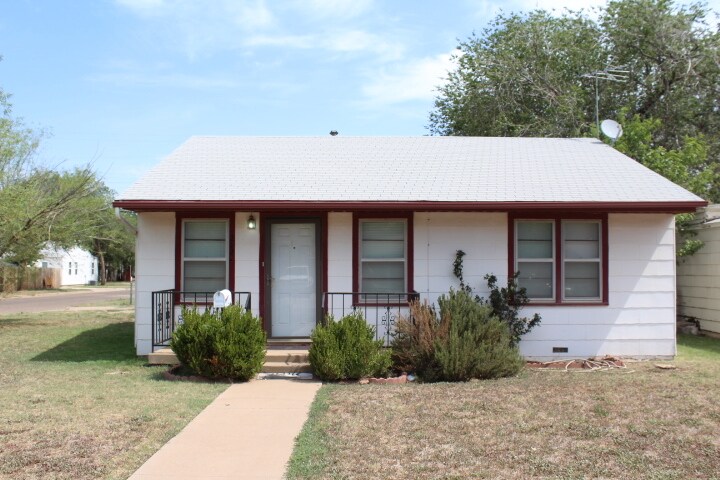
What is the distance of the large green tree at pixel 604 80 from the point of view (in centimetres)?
2389

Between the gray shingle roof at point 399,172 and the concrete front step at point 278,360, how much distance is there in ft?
7.54

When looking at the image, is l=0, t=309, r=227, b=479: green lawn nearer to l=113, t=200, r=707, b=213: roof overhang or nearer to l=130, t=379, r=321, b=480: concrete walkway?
l=130, t=379, r=321, b=480: concrete walkway

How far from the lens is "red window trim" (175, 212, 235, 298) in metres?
10.7

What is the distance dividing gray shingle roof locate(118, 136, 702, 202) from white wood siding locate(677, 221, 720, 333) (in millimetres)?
2738

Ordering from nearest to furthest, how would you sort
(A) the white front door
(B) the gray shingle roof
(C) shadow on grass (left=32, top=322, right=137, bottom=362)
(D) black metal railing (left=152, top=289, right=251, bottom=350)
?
(D) black metal railing (left=152, top=289, right=251, bottom=350)
(B) the gray shingle roof
(C) shadow on grass (left=32, top=322, right=137, bottom=362)
(A) the white front door

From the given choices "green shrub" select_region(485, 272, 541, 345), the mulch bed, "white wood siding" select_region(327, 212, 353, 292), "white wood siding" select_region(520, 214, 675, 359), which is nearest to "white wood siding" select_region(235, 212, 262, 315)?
"white wood siding" select_region(327, 212, 353, 292)

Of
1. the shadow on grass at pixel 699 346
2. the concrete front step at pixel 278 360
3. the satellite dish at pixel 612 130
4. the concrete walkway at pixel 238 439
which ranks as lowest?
the concrete walkway at pixel 238 439

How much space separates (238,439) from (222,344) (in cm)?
270

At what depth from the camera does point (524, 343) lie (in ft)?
34.8

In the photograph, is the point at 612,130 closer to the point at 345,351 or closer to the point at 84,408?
the point at 345,351

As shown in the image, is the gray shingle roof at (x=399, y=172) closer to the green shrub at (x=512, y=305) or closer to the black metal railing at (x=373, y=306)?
the green shrub at (x=512, y=305)

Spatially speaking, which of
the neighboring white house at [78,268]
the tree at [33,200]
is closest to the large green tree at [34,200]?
the tree at [33,200]

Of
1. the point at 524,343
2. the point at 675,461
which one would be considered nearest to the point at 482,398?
the point at 675,461

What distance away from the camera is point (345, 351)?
8.76 meters
